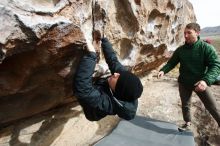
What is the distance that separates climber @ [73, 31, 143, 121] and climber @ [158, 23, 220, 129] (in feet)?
→ 5.32

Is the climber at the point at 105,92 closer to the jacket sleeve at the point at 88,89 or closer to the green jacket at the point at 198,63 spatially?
the jacket sleeve at the point at 88,89

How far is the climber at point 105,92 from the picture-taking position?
4.48m

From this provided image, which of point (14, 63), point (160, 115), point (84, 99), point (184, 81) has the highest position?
point (14, 63)

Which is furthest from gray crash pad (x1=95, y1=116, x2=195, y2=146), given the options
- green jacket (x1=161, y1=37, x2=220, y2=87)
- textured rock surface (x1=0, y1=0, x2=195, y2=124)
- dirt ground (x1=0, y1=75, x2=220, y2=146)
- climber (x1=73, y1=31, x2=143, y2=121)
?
climber (x1=73, y1=31, x2=143, y2=121)

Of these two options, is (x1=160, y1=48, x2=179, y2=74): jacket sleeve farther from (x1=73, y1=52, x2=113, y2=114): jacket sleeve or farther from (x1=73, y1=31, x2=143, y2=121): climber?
(x1=73, y1=52, x2=113, y2=114): jacket sleeve

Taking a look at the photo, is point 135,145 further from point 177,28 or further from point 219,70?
point 177,28

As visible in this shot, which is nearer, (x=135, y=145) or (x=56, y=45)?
(x=56, y=45)

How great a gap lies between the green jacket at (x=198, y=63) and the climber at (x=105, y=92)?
1824 mm

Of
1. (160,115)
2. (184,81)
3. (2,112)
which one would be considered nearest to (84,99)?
(2,112)

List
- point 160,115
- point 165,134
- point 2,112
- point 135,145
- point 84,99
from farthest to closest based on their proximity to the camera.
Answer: point 160,115
point 165,134
point 135,145
point 2,112
point 84,99

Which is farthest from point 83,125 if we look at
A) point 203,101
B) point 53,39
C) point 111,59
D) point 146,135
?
point 53,39

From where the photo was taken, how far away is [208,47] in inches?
237

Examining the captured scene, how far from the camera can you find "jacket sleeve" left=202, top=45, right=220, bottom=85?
18.8ft

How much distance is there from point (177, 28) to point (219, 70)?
423 cm
